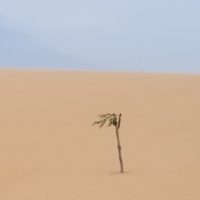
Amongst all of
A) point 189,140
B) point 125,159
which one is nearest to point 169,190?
point 125,159

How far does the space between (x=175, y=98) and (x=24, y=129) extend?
283 inches

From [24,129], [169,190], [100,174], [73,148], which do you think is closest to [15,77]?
[24,129]

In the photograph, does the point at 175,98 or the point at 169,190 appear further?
the point at 175,98

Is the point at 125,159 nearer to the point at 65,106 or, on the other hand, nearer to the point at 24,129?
the point at 24,129

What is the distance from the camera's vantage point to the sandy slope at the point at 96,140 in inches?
481

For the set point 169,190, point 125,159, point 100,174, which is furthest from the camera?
point 125,159

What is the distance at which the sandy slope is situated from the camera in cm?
1221

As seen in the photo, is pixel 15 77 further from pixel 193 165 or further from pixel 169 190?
pixel 169 190

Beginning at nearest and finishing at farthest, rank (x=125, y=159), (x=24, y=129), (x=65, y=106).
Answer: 1. (x=125, y=159)
2. (x=24, y=129)
3. (x=65, y=106)

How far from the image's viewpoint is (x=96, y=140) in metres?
17.7

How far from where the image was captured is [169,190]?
11.6 meters

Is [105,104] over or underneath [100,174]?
over

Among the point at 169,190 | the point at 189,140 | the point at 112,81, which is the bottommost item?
the point at 169,190

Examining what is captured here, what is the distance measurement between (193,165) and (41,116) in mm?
8628
